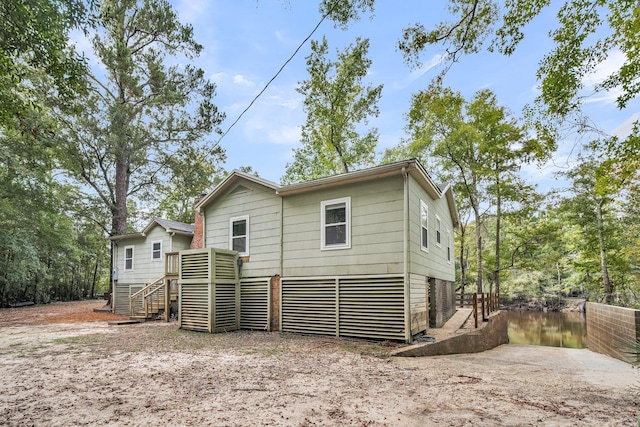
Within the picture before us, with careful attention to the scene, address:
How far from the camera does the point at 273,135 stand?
29.1m

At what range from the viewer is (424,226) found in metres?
10.3

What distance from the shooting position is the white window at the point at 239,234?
37.9ft

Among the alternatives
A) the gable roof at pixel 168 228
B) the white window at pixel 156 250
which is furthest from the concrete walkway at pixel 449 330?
the white window at pixel 156 250

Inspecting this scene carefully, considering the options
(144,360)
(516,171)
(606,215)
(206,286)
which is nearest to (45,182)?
(206,286)

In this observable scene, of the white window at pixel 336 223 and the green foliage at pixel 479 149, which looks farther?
the green foliage at pixel 479 149

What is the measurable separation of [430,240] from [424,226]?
84 centimetres

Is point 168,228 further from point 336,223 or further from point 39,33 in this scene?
point 39,33

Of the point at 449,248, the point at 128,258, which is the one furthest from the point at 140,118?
the point at 449,248

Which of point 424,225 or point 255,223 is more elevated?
point 255,223

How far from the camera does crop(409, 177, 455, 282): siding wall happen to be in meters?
8.94

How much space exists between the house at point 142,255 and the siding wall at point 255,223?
5.37 metres

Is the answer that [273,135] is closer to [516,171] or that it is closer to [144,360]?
[516,171]

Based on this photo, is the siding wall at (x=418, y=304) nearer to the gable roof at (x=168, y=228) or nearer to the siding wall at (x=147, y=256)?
the gable roof at (x=168, y=228)

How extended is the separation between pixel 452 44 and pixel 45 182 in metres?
21.6
